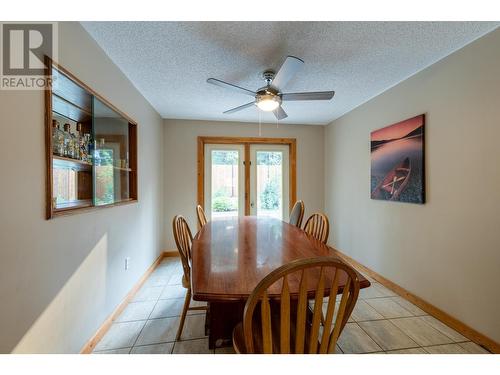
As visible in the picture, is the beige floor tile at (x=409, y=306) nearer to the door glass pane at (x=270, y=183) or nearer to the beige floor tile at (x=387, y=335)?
the beige floor tile at (x=387, y=335)

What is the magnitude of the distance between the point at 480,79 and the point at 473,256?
4.37 feet

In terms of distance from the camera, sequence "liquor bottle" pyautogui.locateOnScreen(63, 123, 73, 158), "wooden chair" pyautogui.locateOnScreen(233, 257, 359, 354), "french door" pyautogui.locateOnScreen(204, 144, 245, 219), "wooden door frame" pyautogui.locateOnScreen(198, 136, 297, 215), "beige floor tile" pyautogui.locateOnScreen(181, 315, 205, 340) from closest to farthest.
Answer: "wooden chair" pyautogui.locateOnScreen(233, 257, 359, 354) < "liquor bottle" pyautogui.locateOnScreen(63, 123, 73, 158) < "beige floor tile" pyautogui.locateOnScreen(181, 315, 205, 340) < "wooden door frame" pyautogui.locateOnScreen(198, 136, 297, 215) < "french door" pyautogui.locateOnScreen(204, 144, 245, 219)

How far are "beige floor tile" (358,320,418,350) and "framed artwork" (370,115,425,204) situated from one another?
1158mm

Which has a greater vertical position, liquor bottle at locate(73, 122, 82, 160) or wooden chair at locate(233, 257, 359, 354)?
liquor bottle at locate(73, 122, 82, 160)

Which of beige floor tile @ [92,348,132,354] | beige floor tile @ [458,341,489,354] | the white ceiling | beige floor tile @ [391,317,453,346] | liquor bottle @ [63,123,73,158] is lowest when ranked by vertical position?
beige floor tile @ [92,348,132,354]

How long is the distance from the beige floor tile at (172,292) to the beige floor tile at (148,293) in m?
0.06

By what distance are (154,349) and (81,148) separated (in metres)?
1.57

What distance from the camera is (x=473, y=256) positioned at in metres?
1.70

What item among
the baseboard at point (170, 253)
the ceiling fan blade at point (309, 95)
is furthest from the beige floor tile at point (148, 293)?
the ceiling fan blade at point (309, 95)

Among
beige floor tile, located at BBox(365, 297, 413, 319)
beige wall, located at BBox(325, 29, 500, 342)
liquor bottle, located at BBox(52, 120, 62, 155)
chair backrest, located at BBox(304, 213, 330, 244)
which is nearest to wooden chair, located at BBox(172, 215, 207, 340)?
liquor bottle, located at BBox(52, 120, 62, 155)

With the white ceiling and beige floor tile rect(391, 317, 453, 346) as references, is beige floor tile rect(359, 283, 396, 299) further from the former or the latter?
the white ceiling

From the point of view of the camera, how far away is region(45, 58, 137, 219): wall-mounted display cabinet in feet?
4.36

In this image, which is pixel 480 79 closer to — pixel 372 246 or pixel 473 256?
pixel 473 256

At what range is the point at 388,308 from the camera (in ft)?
7.01
